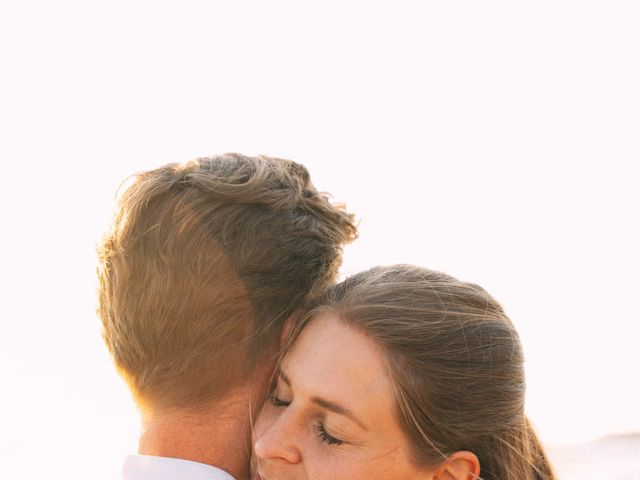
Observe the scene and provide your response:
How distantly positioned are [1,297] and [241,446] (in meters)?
9.27

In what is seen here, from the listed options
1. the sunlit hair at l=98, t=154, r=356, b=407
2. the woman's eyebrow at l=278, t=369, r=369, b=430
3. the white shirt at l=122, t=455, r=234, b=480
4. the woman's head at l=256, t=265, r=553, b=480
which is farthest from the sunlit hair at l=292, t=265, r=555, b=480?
the white shirt at l=122, t=455, r=234, b=480

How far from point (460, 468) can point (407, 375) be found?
13.9 inches

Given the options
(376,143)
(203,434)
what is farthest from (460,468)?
(376,143)

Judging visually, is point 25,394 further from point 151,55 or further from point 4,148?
point 151,55

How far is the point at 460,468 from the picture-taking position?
242cm

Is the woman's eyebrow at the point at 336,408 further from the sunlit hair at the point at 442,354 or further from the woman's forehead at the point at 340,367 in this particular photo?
the sunlit hair at the point at 442,354

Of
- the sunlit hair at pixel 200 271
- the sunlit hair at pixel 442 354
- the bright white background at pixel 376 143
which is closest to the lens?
the sunlit hair at pixel 200 271

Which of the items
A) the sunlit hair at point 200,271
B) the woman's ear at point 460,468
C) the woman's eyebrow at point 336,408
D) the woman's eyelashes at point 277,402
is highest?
the sunlit hair at point 200,271

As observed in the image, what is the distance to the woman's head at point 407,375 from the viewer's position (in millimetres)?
2275

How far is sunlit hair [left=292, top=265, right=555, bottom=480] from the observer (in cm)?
231

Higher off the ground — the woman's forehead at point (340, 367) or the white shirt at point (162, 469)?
the woman's forehead at point (340, 367)

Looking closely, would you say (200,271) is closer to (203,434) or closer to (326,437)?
(203,434)

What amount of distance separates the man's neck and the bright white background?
16.3ft

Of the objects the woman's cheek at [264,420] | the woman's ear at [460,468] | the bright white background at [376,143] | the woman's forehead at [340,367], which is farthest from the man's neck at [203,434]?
the bright white background at [376,143]
